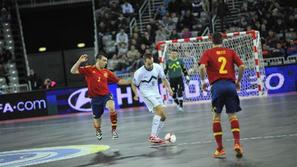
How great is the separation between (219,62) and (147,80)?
147 inches

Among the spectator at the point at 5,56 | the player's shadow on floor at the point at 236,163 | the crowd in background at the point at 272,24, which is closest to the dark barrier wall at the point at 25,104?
the spectator at the point at 5,56

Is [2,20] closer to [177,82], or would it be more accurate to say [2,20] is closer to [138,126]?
[177,82]

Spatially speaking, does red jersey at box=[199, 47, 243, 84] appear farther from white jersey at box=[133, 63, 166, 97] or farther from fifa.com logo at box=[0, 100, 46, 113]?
fifa.com logo at box=[0, 100, 46, 113]

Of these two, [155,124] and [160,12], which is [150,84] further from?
[160,12]

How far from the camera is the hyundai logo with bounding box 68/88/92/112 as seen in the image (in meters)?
28.7

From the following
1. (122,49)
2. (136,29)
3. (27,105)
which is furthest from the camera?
(136,29)

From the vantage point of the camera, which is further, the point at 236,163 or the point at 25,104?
the point at 25,104

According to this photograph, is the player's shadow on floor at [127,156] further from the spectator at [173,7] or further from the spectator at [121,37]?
the spectator at [173,7]

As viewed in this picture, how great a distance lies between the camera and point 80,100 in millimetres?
28703

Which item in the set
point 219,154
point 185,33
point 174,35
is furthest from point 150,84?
point 174,35

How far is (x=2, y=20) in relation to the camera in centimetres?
3722

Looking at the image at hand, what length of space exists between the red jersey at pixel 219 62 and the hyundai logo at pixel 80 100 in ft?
60.9

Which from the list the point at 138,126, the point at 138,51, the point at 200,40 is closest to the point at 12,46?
the point at 138,51

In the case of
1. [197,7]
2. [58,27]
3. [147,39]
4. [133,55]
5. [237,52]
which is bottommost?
[237,52]
